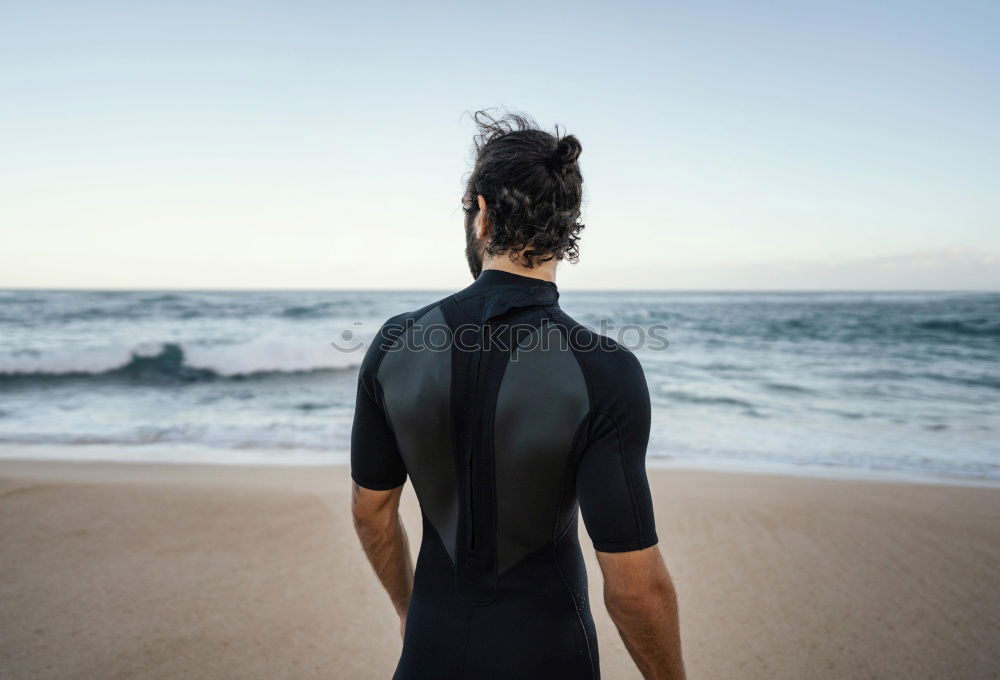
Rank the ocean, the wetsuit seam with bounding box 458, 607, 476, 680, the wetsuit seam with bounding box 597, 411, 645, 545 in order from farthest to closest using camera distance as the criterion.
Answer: the ocean
the wetsuit seam with bounding box 458, 607, 476, 680
the wetsuit seam with bounding box 597, 411, 645, 545

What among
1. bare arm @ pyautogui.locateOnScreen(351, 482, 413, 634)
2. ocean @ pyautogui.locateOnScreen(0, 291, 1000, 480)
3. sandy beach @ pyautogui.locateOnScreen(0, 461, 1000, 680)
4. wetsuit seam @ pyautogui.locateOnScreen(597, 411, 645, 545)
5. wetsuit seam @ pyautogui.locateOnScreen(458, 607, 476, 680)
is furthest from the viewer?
ocean @ pyautogui.locateOnScreen(0, 291, 1000, 480)

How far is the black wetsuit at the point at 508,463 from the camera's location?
3.64ft

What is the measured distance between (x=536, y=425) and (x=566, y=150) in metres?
0.58

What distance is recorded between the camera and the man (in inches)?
43.9

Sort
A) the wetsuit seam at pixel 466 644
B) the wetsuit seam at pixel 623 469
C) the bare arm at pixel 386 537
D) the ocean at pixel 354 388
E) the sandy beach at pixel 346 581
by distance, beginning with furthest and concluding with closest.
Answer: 1. the ocean at pixel 354 388
2. the sandy beach at pixel 346 581
3. the bare arm at pixel 386 537
4. the wetsuit seam at pixel 466 644
5. the wetsuit seam at pixel 623 469

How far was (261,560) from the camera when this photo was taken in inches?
145

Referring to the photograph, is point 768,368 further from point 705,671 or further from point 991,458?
point 705,671

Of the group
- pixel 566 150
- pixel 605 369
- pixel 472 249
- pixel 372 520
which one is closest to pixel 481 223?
pixel 472 249

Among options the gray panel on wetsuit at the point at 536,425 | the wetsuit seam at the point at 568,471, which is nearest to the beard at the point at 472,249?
the gray panel on wetsuit at the point at 536,425

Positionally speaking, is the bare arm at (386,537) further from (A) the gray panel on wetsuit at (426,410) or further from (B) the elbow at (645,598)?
(B) the elbow at (645,598)

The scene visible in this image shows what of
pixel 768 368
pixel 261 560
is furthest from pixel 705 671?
pixel 768 368

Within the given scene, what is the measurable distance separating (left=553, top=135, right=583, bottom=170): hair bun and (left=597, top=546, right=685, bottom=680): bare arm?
2.65 feet

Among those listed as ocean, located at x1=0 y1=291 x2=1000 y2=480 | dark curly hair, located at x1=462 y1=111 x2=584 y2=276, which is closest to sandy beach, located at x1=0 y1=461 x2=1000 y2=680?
ocean, located at x1=0 y1=291 x2=1000 y2=480

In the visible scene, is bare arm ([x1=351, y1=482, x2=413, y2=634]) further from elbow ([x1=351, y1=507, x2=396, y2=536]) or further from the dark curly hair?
the dark curly hair
